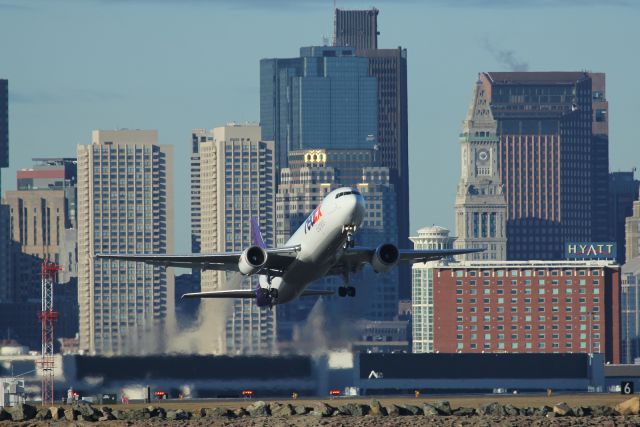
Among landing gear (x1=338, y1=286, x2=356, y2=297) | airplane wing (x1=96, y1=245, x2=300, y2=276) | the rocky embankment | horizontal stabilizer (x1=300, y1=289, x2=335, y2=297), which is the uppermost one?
airplane wing (x1=96, y1=245, x2=300, y2=276)

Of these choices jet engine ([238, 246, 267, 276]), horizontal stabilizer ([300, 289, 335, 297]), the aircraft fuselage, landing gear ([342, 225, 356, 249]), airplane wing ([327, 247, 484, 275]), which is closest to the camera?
the aircraft fuselage

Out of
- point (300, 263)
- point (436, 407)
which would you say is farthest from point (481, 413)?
point (300, 263)

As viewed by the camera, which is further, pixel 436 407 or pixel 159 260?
pixel 159 260

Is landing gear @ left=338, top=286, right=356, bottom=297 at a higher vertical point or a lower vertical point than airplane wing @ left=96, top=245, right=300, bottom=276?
lower

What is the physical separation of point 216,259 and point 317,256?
362 inches

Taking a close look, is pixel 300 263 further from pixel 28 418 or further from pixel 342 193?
pixel 28 418

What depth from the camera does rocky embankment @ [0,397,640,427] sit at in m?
122

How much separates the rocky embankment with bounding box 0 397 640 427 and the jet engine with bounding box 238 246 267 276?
13457 mm

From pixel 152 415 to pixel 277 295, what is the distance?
2634 centimetres

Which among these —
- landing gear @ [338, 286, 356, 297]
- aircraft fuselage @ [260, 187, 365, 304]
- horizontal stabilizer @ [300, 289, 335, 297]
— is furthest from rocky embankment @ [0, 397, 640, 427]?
horizontal stabilizer @ [300, 289, 335, 297]

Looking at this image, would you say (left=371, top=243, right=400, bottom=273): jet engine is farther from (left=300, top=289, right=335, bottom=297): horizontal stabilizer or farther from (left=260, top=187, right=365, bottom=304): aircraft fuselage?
(left=300, top=289, right=335, bottom=297): horizontal stabilizer

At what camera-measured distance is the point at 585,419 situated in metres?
123

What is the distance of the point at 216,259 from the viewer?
148625mm

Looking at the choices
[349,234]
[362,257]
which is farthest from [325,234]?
[362,257]
